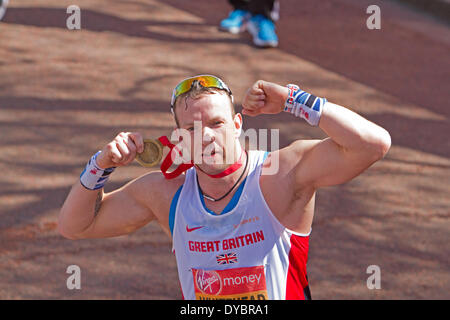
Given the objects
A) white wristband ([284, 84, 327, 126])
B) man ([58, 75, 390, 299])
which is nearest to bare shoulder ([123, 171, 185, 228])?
man ([58, 75, 390, 299])

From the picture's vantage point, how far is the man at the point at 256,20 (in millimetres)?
10323

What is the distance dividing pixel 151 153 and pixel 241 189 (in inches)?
17.6

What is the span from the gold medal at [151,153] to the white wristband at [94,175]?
0.18 metres

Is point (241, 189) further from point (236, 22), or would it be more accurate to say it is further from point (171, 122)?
point (236, 22)

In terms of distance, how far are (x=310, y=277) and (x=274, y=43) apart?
5593mm

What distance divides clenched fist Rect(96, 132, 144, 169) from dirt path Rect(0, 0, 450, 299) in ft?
7.51

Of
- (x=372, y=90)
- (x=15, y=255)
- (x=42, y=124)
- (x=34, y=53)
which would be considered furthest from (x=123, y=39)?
(x=15, y=255)

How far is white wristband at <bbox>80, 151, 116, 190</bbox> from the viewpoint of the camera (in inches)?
125

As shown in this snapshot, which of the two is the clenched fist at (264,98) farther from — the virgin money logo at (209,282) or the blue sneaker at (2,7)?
the blue sneaker at (2,7)

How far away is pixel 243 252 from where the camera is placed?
3.12m

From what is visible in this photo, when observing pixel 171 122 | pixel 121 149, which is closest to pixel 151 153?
pixel 121 149

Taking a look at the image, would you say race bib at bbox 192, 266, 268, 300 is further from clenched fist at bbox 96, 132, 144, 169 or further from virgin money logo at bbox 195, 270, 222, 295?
clenched fist at bbox 96, 132, 144, 169

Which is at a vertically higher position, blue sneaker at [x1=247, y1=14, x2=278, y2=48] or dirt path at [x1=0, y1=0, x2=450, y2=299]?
blue sneaker at [x1=247, y1=14, x2=278, y2=48]

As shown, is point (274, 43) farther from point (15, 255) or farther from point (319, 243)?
point (15, 255)
